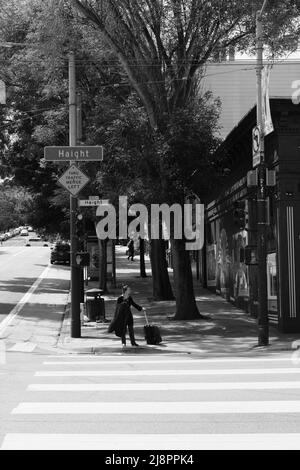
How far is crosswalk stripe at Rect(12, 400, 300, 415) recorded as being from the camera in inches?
323

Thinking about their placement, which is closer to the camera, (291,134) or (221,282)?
(291,134)

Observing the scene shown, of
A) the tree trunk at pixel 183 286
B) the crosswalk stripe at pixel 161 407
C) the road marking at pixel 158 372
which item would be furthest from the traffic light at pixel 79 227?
the crosswalk stripe at pixel 161 407

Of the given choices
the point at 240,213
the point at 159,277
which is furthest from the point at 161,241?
the point at 240,213

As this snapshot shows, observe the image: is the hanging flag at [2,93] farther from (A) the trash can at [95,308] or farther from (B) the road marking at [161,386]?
(B) the road marking at [161,386]

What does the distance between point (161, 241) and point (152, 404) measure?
1866 centimetres

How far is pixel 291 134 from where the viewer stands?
57.5 feet

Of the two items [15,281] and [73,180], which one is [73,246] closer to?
[73,180]

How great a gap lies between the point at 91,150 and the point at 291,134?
546 cm

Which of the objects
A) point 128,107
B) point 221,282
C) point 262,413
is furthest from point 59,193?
point 262,413

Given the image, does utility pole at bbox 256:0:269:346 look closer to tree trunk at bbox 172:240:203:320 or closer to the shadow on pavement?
tree trunk at bbox 172:240:203:320

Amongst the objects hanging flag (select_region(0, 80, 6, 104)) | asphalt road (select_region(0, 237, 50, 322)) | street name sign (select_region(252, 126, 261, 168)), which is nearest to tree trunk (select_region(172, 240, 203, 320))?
street name sign (select_region(252, 126, 261, 168))

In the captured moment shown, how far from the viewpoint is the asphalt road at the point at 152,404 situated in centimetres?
677

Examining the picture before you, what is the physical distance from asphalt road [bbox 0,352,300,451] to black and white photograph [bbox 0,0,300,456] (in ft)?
0.12
